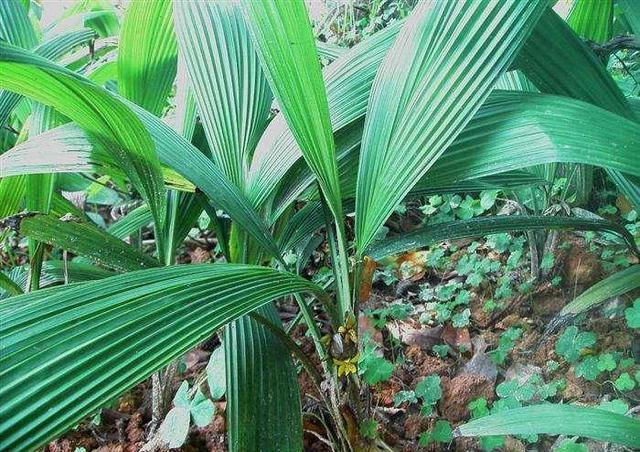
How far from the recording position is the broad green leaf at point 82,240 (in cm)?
83

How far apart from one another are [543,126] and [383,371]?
471mm

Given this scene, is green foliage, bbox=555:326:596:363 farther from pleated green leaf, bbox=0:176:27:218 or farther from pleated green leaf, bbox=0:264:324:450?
pleated green leaf, bbox=0:176:27:218

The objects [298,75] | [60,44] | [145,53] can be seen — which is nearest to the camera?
[298,75]

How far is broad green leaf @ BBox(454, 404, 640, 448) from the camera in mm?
684

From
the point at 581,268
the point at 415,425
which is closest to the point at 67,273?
the point at 415,425

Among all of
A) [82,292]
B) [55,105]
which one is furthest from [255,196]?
[82,292]

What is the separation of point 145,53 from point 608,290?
96cm

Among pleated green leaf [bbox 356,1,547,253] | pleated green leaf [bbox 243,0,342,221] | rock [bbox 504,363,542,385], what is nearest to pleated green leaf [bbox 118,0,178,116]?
pleated green leaf [bbox 243,0,342,221]

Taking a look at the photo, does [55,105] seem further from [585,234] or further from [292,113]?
[585,234]

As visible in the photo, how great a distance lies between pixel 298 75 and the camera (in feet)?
2.62

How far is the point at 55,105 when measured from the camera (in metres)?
0.83

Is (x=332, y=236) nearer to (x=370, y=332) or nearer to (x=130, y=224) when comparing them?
(x=370, y=332)

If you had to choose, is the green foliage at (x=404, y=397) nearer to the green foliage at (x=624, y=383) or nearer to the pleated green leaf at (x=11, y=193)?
the green foliage at (x=624, y=383)

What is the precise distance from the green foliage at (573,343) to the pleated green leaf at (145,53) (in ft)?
2.91
